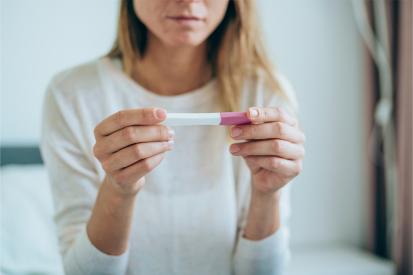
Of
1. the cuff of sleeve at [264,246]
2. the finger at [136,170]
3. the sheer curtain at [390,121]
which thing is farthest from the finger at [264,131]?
the sheer curtain at [390,121]

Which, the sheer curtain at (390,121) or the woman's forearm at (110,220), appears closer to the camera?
the woman's forearm at (110,220)

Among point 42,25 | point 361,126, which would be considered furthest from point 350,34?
point 42,25

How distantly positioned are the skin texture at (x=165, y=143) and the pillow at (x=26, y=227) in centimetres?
78

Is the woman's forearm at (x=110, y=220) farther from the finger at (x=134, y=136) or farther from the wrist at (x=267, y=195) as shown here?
the wrist at (x=267, y=195)

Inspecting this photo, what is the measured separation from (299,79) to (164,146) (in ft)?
4.73

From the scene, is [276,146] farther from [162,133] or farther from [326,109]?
[326,109]

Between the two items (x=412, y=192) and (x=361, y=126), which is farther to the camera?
(x=361, y=126)

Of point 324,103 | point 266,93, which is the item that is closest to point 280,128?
point 266,93

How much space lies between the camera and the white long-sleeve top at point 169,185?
798mm

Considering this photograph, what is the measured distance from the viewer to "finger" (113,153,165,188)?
60cm

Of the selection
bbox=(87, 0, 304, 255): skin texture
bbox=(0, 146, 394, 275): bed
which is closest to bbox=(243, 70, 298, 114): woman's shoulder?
bbox=(87, 0, 304, 255): skin texture

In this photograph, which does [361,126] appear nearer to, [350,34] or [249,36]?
[350,34]

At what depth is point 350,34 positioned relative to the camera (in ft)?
6.63

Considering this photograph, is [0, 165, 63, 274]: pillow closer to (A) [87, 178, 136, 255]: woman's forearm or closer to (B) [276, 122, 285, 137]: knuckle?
(A) [87, 178, 136, 255]: woman's forearm
